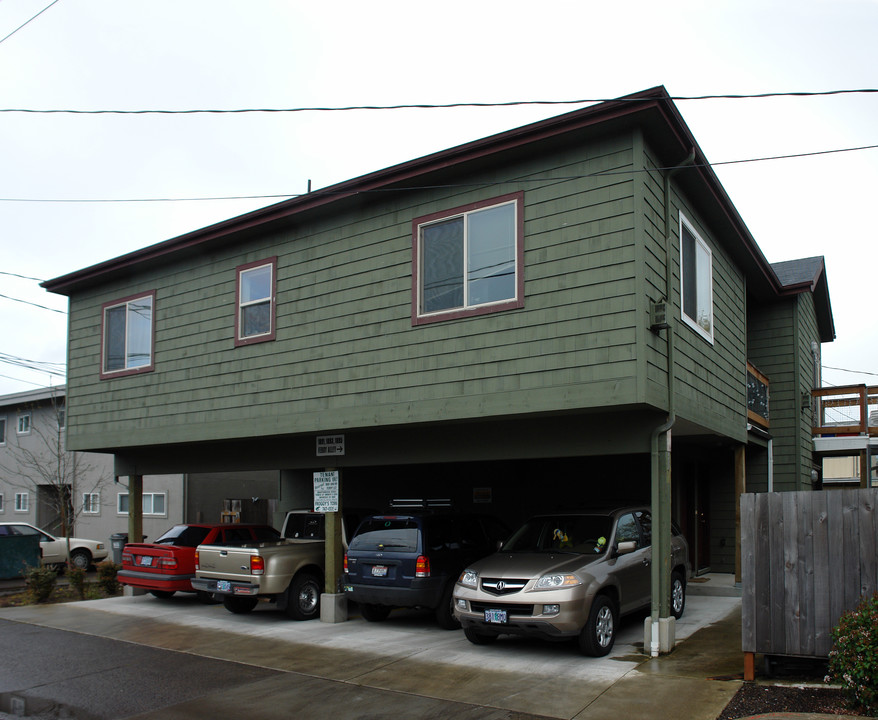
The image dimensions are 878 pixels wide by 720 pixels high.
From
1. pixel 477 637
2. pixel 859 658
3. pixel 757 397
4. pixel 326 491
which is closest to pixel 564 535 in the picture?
pixel 477 637

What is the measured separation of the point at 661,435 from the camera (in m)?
10.0

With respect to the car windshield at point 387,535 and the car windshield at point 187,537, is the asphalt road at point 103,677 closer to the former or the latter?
the car windshield at point 387,535

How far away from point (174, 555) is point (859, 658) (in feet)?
35.4

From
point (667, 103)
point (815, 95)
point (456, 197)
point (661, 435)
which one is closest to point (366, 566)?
point (661, 435)

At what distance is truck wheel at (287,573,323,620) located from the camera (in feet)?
41.6

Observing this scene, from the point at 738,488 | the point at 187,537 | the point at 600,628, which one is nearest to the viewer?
the point at 600,628

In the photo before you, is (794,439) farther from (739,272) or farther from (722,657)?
(722,657)

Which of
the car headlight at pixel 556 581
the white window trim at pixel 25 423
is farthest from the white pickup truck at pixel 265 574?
the white window trim at pixel 25 423

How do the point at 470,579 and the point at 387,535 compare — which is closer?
the point at 470,579

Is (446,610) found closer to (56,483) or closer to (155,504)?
(155,504)

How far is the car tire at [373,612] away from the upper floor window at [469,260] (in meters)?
4.46

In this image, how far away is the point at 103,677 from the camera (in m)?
9.34

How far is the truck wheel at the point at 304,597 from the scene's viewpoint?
12.7m

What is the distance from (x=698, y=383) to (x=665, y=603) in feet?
10.9
